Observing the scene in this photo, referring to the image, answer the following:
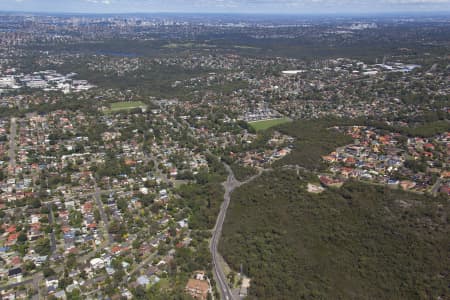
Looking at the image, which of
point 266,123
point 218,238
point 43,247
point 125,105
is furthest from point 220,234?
point 125,105

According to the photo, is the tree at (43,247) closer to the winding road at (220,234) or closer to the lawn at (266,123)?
the winding road at (220,234)

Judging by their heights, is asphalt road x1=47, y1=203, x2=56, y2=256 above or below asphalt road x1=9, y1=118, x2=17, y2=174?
below

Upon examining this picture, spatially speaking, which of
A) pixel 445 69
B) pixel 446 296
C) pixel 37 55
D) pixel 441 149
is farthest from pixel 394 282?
pixel 37 55

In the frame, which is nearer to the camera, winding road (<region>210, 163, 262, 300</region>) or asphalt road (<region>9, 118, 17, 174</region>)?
winding road (<region>210, 163, 262, 300</region>)

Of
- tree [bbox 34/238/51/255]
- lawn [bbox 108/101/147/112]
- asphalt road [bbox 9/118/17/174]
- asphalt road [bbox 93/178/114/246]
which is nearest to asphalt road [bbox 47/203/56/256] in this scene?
tree [bbox 34/238/51/255]

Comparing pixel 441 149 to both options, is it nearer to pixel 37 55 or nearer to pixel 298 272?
pixel 298 272

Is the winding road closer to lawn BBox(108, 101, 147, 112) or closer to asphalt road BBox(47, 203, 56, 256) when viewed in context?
asphalt road BBox(47, 203, 56, 256)
